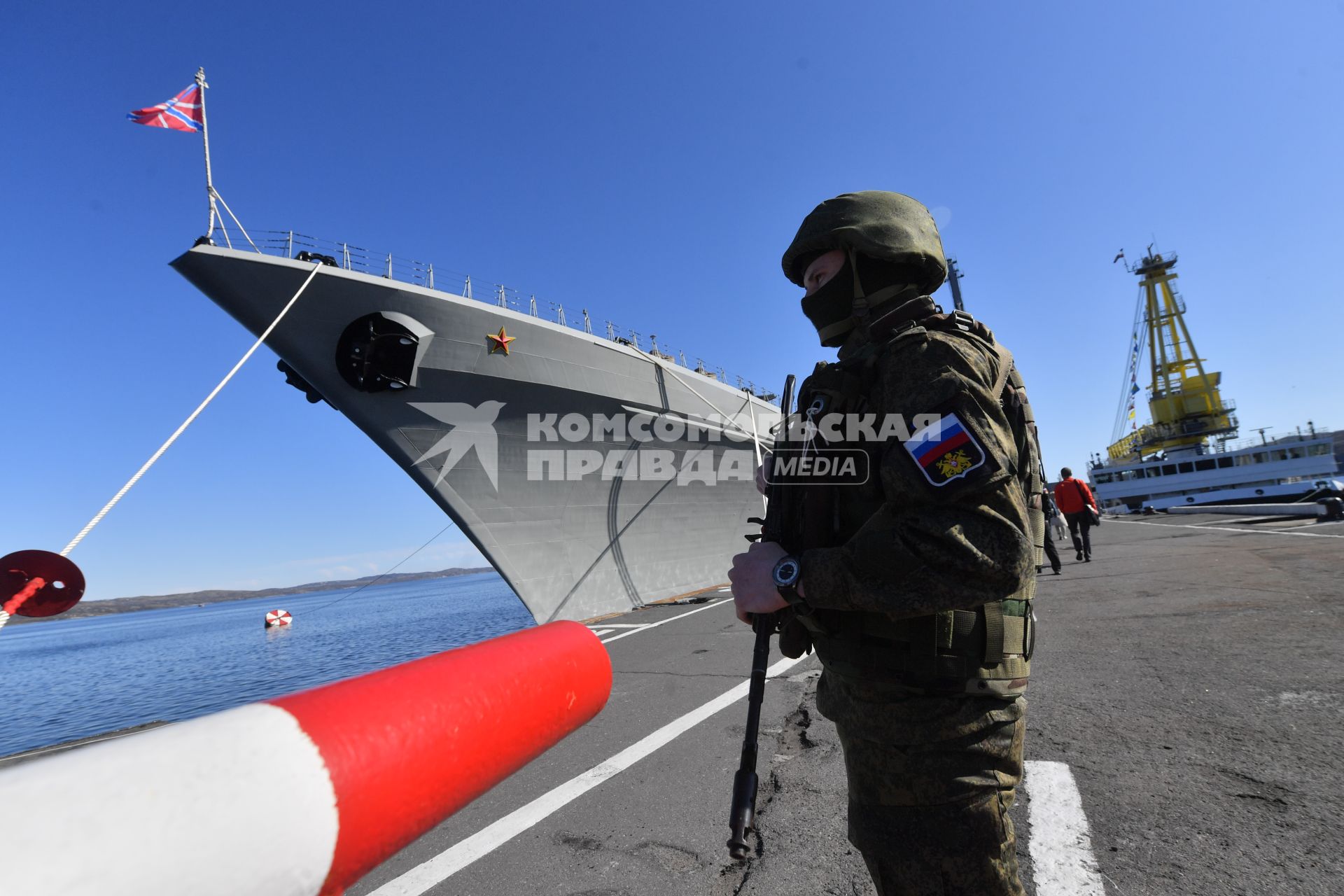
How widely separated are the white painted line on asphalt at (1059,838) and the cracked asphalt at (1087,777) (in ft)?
0.12

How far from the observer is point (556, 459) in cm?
1091

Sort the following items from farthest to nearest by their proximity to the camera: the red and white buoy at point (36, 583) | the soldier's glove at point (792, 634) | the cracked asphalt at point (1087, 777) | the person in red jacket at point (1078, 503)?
the person in red jacket at point (1078, 503), the cracked asphalt at point (1087, 777), the red and white buoy at point (36, 583), the soldier's glove at point (792, 634)

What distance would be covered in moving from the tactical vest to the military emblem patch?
13 cm

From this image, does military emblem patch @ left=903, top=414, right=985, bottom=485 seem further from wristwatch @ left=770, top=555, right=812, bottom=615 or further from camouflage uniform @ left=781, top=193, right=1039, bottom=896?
wristwatch @ left=770, top=555, right=812, bottom=615

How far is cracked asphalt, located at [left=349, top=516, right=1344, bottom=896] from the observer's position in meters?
2.00

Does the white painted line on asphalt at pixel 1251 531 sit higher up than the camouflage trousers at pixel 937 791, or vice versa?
the camouflage trousers at pixel 937 791

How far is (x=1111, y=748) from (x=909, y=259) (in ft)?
9.11

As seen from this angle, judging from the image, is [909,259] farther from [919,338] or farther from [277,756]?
[277,756]

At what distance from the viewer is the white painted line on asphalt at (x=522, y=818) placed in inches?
85.7

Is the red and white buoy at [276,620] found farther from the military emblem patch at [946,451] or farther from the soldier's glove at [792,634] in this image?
the military emblem patch at [946,451]

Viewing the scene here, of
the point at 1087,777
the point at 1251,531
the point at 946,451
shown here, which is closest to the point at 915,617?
the point at 946,451

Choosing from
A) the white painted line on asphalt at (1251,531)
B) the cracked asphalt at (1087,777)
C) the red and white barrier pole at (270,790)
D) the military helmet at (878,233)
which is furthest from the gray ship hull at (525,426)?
the white painted line on asphalt at (1251,531)

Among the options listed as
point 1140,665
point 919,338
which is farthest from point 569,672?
point 1140,665

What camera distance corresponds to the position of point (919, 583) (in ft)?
3.60
